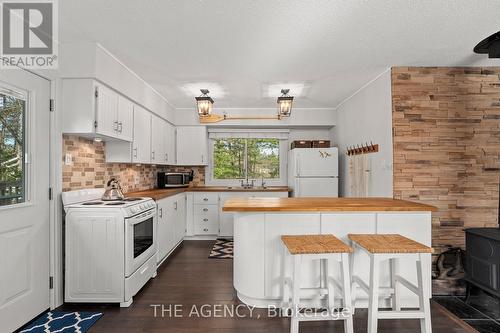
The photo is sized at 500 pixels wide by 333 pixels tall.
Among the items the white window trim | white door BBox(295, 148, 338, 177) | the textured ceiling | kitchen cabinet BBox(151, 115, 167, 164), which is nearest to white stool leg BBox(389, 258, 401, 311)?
the textured ceiling

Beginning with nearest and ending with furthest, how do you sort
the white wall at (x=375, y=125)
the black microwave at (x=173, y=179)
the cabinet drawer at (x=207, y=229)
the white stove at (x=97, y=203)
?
1. the white stove at (x=97, y=203)
2. the white wall at (x=375, y=125)
3. the black microwave at (x=173, y=179)
4. the cabinet drawer at (x=207, y=229)

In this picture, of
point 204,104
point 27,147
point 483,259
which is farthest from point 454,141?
point 27,147

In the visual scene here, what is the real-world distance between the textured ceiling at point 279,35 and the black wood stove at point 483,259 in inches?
68.1

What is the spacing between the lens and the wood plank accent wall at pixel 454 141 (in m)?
3.10

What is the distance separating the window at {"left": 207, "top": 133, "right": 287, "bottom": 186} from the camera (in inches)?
226

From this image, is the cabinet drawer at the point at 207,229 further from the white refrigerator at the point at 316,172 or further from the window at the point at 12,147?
the window at the point at 12,147

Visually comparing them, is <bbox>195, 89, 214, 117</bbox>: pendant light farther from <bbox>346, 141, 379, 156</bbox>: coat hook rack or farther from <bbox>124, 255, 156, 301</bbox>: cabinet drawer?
<bbox>346, 141, 379, 156</bbox>: coat hook rack

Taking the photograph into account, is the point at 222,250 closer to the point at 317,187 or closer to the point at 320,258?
the point at 317,187

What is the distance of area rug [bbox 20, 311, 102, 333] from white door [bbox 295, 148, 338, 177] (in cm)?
341

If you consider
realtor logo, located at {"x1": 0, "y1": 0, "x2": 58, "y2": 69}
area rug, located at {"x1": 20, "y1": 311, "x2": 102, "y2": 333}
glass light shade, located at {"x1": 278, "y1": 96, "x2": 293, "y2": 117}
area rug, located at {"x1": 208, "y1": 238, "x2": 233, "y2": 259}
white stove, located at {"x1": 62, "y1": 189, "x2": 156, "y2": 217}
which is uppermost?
realtor logo, located at {"x1": 0, "y1": 0, "x2": 58, "y2": 69}

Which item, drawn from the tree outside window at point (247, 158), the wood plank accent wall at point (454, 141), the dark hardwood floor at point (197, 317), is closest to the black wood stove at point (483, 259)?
the wood plank accent wall at point (454, 141)

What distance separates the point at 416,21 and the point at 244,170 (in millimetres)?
3996

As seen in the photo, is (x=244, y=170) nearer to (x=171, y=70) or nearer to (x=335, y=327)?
(x=171, y=70)

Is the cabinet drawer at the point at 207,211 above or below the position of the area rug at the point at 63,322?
above
